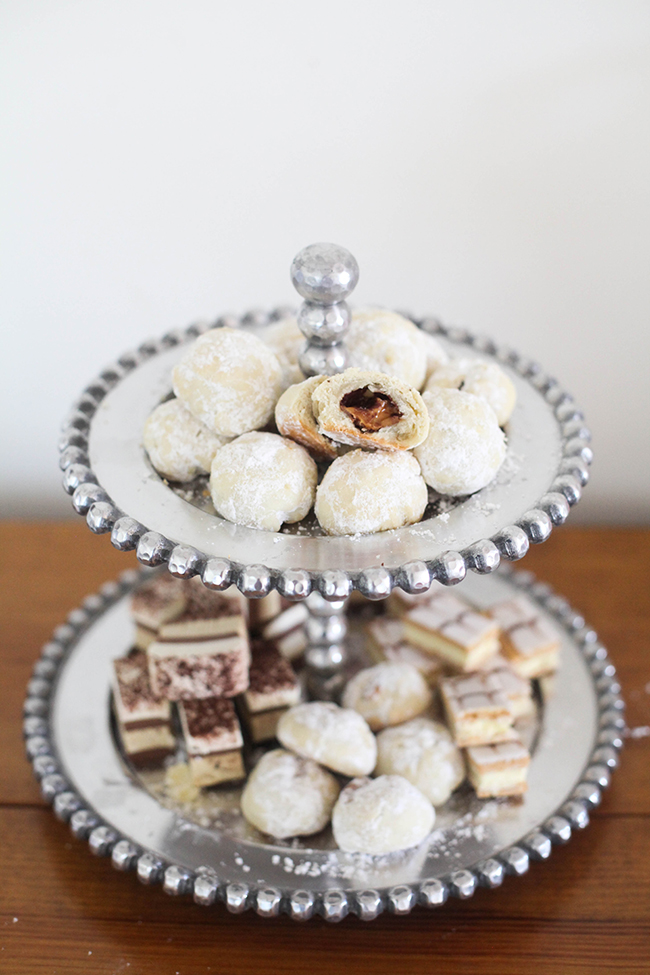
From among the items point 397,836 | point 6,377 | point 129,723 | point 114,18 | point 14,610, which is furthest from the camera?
point 6,377

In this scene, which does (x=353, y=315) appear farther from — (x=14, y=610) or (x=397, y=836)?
(x=14, y=610)

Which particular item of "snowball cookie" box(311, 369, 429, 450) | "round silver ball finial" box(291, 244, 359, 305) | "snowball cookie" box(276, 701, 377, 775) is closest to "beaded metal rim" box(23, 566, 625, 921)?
"snowball cookie" box(276, 701, 377, 775)

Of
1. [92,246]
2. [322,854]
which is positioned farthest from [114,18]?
[322,854]

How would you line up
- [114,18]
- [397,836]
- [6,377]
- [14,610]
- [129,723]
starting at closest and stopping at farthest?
[397,836] < [129,723] < [114,18] < [14,610] < [6,377]

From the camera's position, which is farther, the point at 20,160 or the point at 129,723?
the point at 20,160

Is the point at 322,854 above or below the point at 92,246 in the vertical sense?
below

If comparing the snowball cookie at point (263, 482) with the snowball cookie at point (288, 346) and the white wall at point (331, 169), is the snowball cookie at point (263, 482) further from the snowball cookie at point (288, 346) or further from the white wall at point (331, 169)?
the white wall at point (331, 169)
